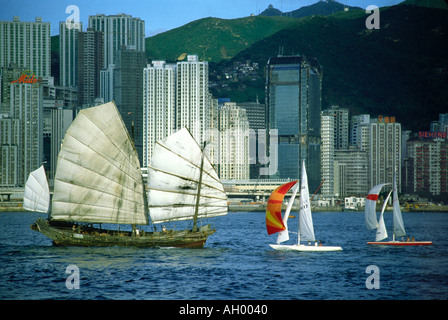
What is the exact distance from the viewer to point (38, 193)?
3091 inches

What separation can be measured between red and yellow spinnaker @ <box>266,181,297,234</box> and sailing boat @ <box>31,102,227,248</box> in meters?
7.79

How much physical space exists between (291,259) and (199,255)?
756 centimetres

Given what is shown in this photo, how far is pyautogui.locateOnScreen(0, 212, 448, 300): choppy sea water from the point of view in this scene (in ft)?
116

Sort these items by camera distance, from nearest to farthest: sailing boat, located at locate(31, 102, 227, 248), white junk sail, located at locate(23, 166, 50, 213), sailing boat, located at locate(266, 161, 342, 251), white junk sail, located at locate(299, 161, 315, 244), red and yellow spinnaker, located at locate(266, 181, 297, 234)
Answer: red and yellow spinnaker, located at locate(266, 181, 297, 234) → sailing boat, located at locate(266, 161, 342, 251) → white junk sail, located at locate(299, 161, 315, 244) → sailing boat, located at locate(31, 102, 227, 248) → white junk sail, located at locate(23, 166, 50, 213)

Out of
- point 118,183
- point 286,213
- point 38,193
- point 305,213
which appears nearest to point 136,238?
point 118,183

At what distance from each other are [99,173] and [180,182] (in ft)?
23.3

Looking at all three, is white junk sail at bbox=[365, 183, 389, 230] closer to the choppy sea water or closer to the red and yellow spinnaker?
the choppy sea water

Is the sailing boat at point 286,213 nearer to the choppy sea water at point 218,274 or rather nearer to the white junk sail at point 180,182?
the choppy sea water at point 218,274

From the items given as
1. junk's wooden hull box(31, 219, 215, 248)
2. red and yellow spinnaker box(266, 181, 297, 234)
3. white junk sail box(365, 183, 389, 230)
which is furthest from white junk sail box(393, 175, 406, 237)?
junk's wooden hull box(31, 219, 215, 248)

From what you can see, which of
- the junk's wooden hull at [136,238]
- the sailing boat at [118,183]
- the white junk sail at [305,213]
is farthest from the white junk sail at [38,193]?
the white junk sail at [305,213]

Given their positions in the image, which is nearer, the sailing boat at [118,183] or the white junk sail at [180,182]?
the sailing boat at [118,183]

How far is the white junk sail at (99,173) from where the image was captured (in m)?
57.8

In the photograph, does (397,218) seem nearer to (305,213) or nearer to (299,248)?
(299,248)
